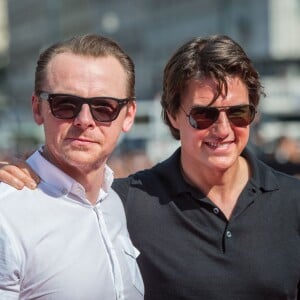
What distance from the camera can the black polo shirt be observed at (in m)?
3.70

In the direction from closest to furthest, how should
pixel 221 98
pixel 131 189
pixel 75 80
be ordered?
pixel 75 80, pixel 221 98, pixel 131 189

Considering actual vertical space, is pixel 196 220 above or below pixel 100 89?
below

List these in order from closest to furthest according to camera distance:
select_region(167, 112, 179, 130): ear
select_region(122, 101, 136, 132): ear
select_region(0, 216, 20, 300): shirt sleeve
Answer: select_region(0, 216, 20, 300): shirt sleeve
select_region(122, 101, 136, 132): ear
select_region(167, 112, 179, 130): ear

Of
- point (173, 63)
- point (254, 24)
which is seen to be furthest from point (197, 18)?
point (173, 63)

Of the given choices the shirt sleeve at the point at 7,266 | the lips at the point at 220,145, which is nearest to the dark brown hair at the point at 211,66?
the lips at the point at 220,145

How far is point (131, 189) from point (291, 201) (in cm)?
75

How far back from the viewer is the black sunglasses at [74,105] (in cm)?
323

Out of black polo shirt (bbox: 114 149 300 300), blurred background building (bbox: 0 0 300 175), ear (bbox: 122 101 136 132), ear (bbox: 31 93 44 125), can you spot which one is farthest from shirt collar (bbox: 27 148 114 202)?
blurred background building (bbox: 0 0 300 175)

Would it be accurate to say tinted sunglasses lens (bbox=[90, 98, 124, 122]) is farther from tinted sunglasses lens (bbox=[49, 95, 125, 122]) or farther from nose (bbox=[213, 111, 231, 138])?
nose (bbox=[213, 111, 231, 138])

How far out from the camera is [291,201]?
387cm

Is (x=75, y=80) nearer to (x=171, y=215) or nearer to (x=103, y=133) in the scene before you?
(x=103, y=133)

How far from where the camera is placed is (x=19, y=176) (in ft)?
10.4

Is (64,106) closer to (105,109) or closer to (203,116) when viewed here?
(105,109)

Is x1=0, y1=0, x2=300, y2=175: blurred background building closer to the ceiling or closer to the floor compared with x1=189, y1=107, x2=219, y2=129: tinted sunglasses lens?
closer to the floor
